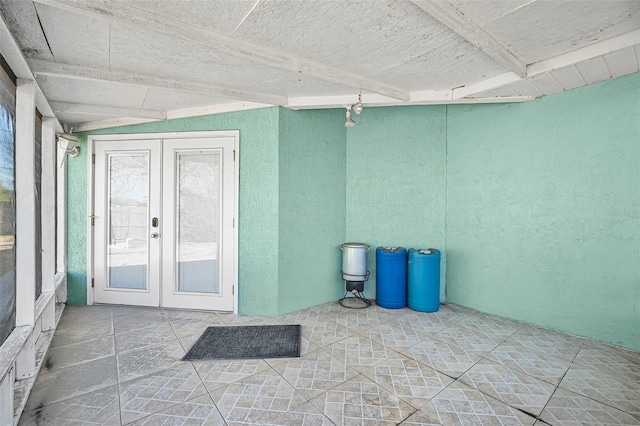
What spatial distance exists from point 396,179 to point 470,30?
251 cm

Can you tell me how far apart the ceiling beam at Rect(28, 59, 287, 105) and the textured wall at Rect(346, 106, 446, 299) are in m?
1.65

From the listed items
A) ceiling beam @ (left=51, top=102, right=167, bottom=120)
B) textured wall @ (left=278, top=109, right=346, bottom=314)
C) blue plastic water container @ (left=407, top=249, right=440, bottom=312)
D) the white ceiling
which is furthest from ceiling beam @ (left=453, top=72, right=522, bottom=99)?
ceiling beam @ (left=51, top=102, right=167, bottom=120)

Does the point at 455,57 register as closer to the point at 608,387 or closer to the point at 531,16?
the point at 531,16

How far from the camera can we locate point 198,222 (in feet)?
13.8

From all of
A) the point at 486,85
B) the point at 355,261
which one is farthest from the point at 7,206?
the point at 486,85

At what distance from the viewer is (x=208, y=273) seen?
4.18 meters

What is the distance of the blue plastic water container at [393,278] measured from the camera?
4.32 metres

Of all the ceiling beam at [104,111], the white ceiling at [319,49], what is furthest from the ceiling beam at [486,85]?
the ceiling beam at [104,111]

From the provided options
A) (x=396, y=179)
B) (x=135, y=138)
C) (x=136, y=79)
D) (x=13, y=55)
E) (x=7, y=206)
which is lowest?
(x=7, y=206)

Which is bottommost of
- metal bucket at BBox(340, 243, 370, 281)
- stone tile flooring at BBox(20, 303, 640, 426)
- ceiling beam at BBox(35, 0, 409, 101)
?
stone tile flooring at BBox(20, 303, 640, 426)

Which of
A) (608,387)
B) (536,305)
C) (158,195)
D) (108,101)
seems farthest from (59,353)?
(536,305)

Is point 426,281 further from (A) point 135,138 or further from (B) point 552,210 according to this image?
(A) point 135,138

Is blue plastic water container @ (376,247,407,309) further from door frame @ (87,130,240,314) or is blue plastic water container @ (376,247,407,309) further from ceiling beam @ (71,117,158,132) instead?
ceiling beam @ (71,117,158,132)

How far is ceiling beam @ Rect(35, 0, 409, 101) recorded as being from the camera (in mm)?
1859
